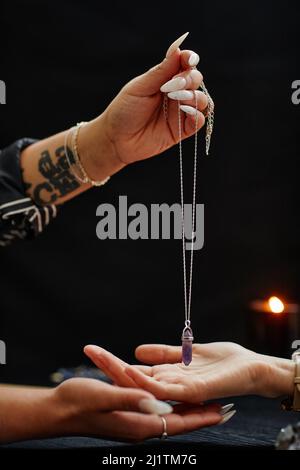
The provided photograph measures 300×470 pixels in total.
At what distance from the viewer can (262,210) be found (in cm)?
238

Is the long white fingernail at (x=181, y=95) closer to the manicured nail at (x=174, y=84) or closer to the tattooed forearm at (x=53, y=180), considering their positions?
the manicured nail at (x=174, y=84)

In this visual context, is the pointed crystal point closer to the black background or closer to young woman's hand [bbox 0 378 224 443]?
young woman's hand [bbox 0 378 224 443]

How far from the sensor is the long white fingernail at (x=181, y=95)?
133 centimetres

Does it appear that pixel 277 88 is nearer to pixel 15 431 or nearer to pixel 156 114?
pixel 156 114

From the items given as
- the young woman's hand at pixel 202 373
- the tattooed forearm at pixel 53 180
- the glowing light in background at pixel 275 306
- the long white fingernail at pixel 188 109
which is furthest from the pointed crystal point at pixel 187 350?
the glowing light in background at pixel 275 306

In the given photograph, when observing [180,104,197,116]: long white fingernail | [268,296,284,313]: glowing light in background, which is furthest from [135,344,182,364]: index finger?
[268,296,284,313]: glowing light in background

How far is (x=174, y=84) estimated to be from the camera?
51.8 inches

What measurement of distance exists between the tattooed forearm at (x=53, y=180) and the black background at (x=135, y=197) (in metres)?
0.70

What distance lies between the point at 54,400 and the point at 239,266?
4.39 feet

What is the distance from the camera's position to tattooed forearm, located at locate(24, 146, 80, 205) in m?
1.64

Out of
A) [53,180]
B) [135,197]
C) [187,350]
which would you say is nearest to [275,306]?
[135,197]

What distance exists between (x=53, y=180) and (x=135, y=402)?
715mm

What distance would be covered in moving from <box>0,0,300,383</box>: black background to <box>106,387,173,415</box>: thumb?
1296mm

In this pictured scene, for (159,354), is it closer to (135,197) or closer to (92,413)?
(92,413)
